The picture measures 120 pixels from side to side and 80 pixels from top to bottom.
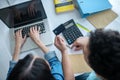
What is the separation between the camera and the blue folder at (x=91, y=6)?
1.21m

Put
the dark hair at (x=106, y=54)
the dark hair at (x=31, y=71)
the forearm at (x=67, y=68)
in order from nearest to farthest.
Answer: the dark hair at (x=106, y=54) < the dark hair at (x=31, y=71) < the forearm at (x=67, y=68)

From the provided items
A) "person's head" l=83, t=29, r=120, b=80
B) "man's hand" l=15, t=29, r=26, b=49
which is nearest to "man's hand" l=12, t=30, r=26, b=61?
"man's hand" l=15, t=29, r=26, b=49

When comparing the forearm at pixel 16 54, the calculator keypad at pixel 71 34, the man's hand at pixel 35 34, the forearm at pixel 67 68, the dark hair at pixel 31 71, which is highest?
the dark hair at pixel 31 71

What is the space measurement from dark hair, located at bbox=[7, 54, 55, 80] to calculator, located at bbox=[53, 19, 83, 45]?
305 mm

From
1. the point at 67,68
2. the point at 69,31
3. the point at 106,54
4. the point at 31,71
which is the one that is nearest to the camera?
the point at 106,54

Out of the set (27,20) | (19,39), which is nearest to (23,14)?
(27,20)

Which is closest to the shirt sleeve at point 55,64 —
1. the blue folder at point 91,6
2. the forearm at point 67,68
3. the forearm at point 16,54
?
the forearm at point 67,68

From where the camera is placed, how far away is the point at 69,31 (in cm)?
118

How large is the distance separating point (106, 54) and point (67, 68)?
1.32 ft

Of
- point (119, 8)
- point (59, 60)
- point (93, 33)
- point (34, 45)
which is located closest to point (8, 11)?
point (34, 45)

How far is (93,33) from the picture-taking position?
80 centimetres

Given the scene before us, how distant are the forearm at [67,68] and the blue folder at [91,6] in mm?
281

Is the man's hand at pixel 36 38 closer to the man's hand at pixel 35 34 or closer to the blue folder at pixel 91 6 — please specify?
the man's hand at pixel 35 34

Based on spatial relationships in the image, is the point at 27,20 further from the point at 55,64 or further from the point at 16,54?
the point at 55,64
